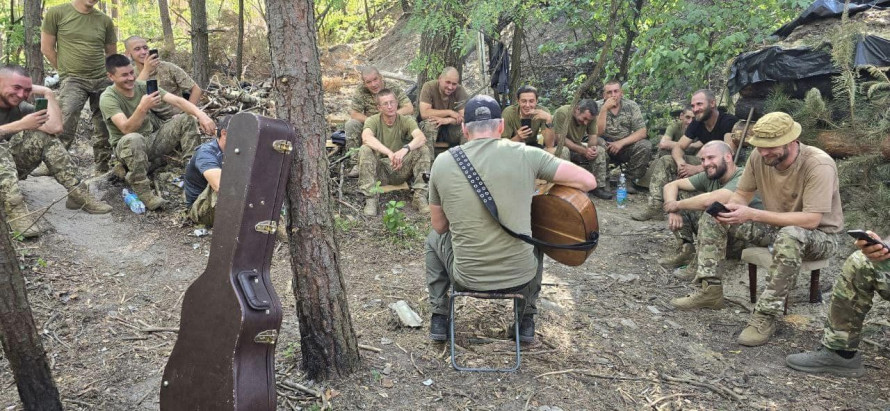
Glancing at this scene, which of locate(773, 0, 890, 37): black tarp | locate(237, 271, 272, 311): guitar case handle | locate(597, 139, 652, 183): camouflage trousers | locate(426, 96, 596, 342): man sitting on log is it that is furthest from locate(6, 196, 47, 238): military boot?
locate(773, 0, 890, 37): black tarp

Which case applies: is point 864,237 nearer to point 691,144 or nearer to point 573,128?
point 691,144

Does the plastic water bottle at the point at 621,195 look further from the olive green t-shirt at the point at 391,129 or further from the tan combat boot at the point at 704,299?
the tan combat boot at the point at 704,299

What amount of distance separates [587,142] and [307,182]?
584cm

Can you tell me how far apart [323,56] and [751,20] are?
27.7 feet

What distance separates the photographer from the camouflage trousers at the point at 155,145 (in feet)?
20.0

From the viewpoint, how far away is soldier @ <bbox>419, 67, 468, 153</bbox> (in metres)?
7.48

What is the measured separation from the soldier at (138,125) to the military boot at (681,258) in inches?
183

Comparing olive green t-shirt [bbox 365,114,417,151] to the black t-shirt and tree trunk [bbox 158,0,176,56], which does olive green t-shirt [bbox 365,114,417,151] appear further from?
tree trunk [bbox 158,0,176,56]

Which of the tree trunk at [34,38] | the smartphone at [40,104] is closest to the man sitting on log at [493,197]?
the smartphone at [40,104]

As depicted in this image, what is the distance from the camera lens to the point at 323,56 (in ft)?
42.6

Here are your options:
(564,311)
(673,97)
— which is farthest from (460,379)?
(673,97)

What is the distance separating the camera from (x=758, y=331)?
14.0 ft

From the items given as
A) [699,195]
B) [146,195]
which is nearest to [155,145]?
[146,195]

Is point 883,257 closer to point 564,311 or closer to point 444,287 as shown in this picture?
point 564,311
